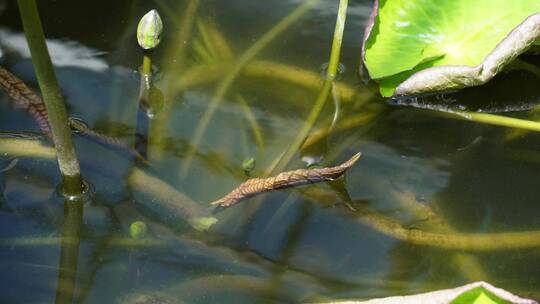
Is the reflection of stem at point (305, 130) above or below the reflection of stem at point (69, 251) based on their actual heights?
above

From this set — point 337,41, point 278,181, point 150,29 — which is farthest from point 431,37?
point 150,29

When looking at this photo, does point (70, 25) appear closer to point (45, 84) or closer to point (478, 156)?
point (45, 84)

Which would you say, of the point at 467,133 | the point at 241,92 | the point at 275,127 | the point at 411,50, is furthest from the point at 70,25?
the point at 467,133

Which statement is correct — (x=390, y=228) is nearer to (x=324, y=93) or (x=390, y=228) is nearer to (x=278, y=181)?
(x=278, y=181)

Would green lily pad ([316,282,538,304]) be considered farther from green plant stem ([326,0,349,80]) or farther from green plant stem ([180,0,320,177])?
green plant stem ([326,0,349,80])

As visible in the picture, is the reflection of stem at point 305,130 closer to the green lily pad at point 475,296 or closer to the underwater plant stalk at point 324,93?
the underwater plant stalk at point 324,93

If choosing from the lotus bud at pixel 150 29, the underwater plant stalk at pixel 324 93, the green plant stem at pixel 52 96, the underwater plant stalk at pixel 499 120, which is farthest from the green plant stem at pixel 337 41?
the green plant stem at pixel 52 96
